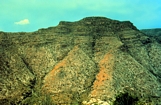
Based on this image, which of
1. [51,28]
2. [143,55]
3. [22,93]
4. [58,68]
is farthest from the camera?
[51,28]

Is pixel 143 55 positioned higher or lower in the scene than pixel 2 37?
lower

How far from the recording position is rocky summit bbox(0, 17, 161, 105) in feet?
280

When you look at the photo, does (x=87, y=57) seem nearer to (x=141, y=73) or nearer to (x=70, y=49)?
(x=70, y=49)

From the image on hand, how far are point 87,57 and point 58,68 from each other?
10.4 metres

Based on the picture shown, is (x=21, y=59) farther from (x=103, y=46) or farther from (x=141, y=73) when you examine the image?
(x=141, y=73)

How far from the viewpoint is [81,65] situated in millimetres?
98188

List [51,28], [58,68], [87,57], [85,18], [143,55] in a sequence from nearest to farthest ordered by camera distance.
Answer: [58,68]
[87,57]
[143,55]
[51,28]
[85,18]

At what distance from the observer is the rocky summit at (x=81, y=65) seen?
8531cm

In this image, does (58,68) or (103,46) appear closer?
(58,68)

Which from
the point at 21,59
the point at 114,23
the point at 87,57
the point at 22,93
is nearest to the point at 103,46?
the point at 87,57

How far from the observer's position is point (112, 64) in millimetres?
97750

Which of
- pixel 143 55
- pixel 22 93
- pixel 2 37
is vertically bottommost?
pixel 22 93

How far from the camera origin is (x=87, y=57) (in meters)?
103

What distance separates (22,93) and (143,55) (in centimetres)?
4091
